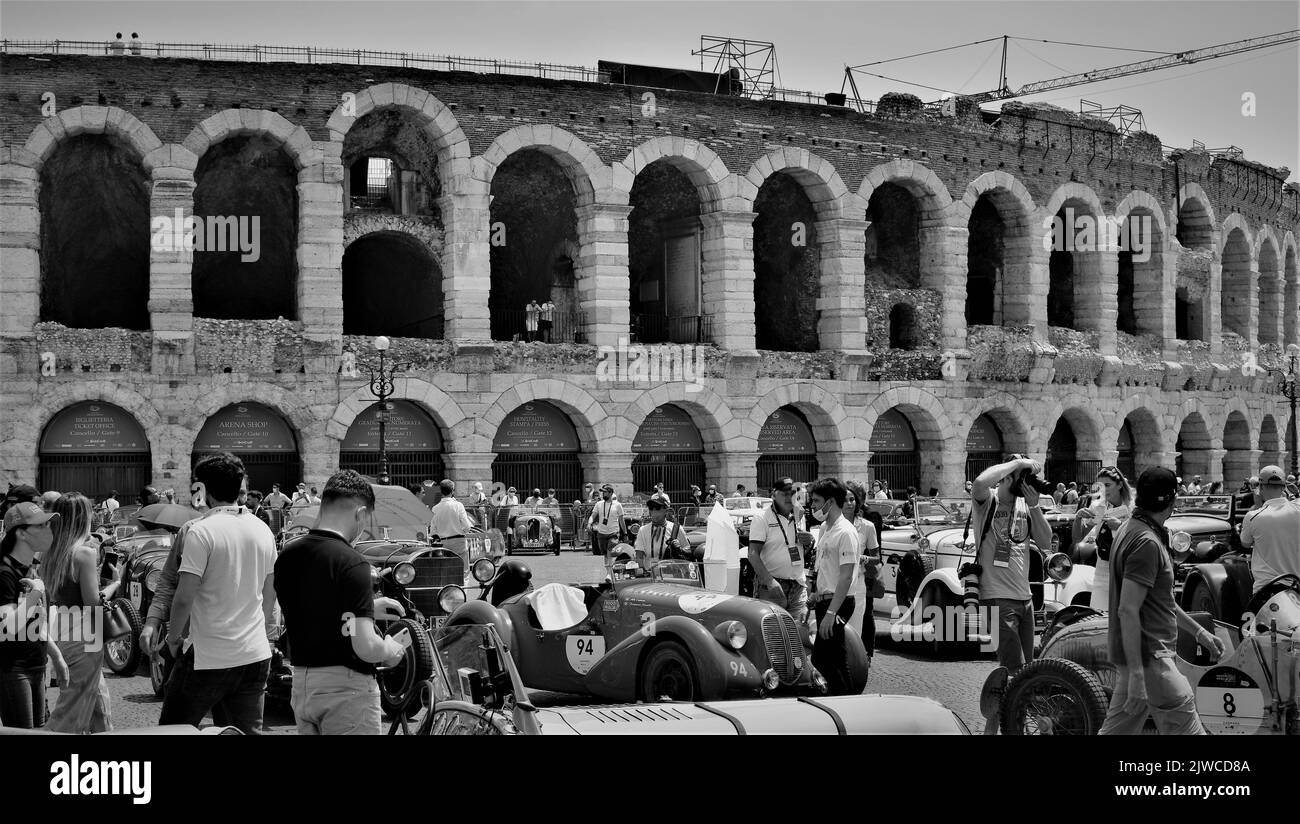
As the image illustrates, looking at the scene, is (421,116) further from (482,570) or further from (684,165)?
(482,570)

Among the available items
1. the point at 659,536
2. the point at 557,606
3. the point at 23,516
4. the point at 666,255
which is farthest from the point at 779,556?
the point at 666,255

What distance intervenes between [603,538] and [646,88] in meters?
11.3

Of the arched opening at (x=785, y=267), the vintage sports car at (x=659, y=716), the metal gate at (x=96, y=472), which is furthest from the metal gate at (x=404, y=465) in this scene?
the vintage sports car at (x=659, y=716)

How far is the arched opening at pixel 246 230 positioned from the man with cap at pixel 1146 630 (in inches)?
978

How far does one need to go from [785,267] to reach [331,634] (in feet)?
99.5

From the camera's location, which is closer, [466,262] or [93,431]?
[93,431]

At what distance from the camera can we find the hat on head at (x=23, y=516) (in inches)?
300

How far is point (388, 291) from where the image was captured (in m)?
33.7

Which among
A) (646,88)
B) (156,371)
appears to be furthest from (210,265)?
(646,88)

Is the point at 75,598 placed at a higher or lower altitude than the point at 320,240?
lower

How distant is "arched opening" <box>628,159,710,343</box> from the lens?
33.0m

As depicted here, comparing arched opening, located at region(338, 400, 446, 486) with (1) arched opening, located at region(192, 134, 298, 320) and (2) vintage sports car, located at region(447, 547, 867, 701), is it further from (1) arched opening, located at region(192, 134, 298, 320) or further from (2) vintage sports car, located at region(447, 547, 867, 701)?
(2) vintage sports car, located at region(447, 547, 867, 701)

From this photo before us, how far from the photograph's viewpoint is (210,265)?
102 feet

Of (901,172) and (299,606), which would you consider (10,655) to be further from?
(901,172)
